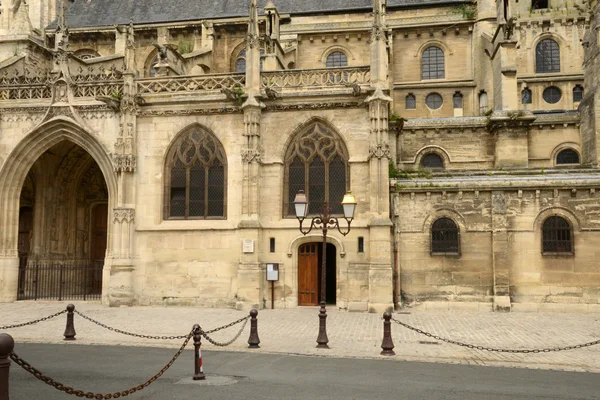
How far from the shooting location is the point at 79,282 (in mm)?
25547

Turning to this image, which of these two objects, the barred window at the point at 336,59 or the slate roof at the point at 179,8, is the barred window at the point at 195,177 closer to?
the barred window at the point at 336,59

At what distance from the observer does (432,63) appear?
32.1 metres

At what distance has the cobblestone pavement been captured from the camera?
11.8 m

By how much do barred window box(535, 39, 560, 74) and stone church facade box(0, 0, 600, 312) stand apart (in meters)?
6.74

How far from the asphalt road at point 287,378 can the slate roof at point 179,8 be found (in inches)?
986

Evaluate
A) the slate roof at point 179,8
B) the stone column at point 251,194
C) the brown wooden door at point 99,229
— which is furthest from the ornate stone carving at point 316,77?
the slate roof at point 179,8

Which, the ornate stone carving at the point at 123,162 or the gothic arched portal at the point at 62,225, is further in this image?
the gothic arched portal at the point at 62,225

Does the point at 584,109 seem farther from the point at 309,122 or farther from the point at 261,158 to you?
the point at 261,158

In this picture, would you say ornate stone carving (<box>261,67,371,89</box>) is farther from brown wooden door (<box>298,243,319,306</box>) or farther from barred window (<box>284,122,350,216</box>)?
brown wooden door (<box>298,243,319,306</box>)

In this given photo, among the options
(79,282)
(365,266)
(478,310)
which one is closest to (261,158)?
(365,266)

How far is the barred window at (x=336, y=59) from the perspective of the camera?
104 ft

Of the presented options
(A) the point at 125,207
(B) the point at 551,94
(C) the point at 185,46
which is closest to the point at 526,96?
(B) the point at 551,94

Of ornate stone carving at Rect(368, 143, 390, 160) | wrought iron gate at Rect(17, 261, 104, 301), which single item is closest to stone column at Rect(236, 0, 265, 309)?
ornate stone carving at Rect(368, 143, 390, 160)

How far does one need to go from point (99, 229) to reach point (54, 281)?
3.14m
